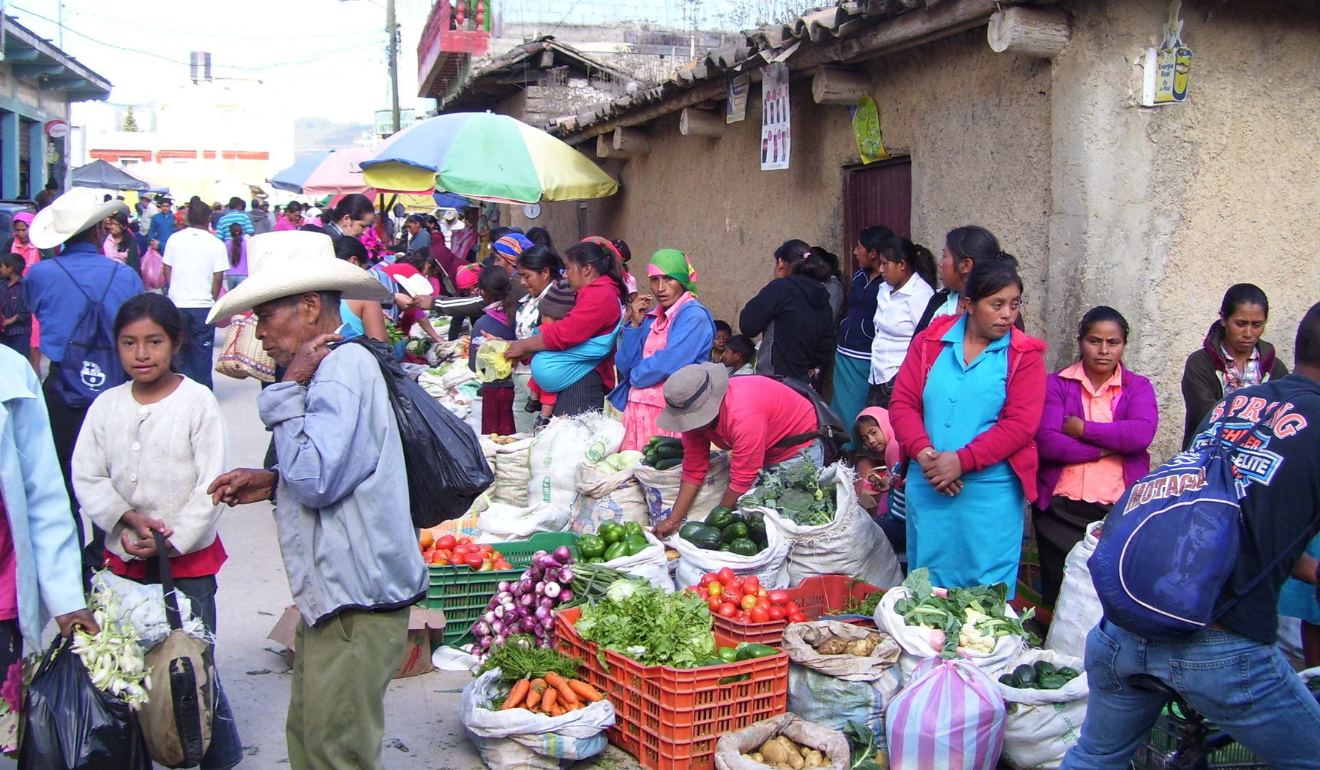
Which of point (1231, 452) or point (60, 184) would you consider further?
point (60, 184)

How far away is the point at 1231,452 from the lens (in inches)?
105

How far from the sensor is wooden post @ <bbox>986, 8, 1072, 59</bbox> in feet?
→ 16.0

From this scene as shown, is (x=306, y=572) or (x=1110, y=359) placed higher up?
(x=1110, y=359)

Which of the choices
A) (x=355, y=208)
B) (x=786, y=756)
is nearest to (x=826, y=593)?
(x=786, y=756)

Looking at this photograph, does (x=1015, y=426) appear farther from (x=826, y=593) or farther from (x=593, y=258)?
(x=593, y=258)

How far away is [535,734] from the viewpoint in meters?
4.13

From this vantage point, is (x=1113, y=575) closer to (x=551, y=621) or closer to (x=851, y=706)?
(x=851, y=706)

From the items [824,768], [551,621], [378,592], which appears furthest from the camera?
[551,621]

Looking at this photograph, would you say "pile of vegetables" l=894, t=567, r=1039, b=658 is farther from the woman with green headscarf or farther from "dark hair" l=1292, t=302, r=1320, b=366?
the woman with green headscarf

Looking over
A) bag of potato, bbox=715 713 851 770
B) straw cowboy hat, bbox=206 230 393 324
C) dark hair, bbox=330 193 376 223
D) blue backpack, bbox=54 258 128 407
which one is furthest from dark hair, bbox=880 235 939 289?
dark hair, bbox=330 193 376 223

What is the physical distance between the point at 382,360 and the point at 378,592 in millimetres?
664

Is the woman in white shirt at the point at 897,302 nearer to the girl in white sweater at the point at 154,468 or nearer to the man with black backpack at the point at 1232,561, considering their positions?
the man with black backpack at the point at 1232,561

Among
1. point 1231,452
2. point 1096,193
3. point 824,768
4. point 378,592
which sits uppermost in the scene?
point 1096,193

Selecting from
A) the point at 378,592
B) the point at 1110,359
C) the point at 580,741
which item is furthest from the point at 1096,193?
the point at 378,592
